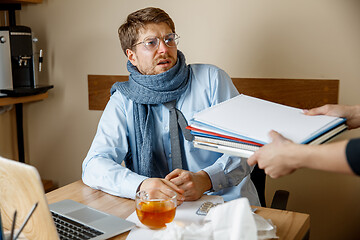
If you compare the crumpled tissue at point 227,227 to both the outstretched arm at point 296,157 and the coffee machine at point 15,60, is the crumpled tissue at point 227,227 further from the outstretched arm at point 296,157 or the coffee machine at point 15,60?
the coffee machine at point 15,60

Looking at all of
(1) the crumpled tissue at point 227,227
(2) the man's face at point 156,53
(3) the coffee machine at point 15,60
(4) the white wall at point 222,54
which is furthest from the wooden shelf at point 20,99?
(1) the crumpled tissue at point 227,227

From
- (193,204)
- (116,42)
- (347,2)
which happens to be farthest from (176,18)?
(193,204)

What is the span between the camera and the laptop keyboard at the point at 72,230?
1.01 metres

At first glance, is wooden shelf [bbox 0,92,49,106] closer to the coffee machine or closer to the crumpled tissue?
the coffee machine

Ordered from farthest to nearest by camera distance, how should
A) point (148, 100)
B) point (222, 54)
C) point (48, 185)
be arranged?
point (48, 185)
point (222, 54)
point (148, 100)

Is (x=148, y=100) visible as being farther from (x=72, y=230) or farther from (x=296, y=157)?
(x=296, y=157)

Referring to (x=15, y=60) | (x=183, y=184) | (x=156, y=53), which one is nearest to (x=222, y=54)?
(x=156, y=53)

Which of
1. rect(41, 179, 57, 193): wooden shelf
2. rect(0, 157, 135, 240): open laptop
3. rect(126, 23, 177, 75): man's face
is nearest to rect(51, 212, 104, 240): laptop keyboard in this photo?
rect(0, 157, 135, 240): open laptop

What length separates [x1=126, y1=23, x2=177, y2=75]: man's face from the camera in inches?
64.0

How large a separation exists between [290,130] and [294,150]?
118 millimetres

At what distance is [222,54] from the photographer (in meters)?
2.26

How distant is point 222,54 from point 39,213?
163 cm

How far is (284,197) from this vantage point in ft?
→ 4.92

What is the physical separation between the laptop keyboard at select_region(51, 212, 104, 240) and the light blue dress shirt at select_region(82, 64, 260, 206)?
277 millimetres
